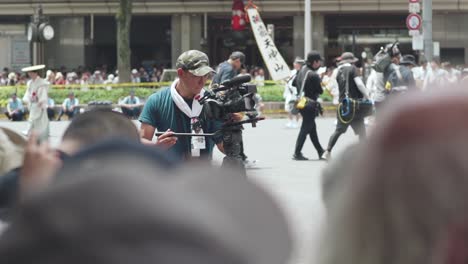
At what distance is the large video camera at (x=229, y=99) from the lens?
743cm

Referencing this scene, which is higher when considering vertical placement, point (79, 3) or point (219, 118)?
point (79, 3)

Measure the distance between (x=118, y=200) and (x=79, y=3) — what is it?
45.0m

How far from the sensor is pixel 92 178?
4.24ft

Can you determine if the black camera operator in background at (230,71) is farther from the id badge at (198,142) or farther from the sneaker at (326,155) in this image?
the id badge at (198,142)

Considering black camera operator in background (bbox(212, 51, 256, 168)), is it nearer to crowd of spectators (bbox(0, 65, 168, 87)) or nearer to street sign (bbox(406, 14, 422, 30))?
street sign (bbox(406, 14, 422, 30))

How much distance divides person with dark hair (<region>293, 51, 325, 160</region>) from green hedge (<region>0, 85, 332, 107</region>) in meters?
16.4

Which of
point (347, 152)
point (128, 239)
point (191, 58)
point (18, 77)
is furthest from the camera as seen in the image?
point (18, 77)

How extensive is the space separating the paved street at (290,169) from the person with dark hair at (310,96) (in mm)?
252

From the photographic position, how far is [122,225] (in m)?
1.24

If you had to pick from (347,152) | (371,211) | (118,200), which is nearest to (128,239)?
(118,200)

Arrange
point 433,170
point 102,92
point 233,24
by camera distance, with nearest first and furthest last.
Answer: point 433,170
point 102,92
point 233,24

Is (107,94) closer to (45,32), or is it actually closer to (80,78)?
(45,32)

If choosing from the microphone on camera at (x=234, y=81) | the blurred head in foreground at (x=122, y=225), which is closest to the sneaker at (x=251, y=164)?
the microphone on camera at (x=234, y=81)

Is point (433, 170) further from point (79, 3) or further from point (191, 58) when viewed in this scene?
point (79, 3)
